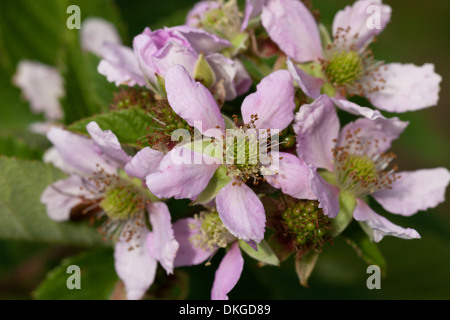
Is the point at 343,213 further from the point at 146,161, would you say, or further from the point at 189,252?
the point at 146,161

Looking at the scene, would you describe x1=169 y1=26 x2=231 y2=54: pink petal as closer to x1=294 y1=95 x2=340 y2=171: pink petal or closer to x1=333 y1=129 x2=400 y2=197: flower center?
x1=294 y1=95 x2=340 y2=171: pink petal

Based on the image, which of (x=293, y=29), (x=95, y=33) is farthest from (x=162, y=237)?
(x=95, y=33)

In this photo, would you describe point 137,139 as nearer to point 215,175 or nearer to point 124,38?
point 215,175

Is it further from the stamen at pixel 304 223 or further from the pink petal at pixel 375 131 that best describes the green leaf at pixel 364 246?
the pink petal at pixel 375 131

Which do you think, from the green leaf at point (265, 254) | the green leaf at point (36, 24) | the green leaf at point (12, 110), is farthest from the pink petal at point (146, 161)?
the green leaf at point (12, 110)

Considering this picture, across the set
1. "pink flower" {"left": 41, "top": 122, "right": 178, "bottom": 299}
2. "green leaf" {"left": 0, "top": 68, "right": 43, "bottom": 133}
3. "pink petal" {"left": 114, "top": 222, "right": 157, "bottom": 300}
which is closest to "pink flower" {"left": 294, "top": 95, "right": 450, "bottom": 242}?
"pink flower" {"left": 41, "top": 122, "right": 178, "bottom": 299}
